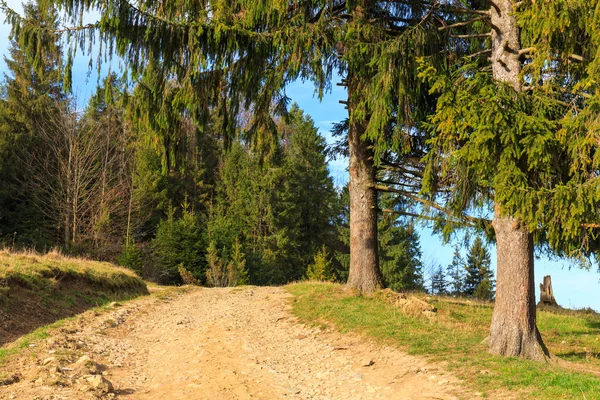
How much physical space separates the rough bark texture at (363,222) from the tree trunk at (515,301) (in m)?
4.98

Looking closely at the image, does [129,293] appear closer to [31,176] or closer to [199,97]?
[199,97]

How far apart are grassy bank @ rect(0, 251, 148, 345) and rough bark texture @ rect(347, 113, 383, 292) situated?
24.3ft

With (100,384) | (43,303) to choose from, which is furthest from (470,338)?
(43,303)

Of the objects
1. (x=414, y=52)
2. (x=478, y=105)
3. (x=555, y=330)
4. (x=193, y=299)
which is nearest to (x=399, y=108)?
(x=414, y=52)

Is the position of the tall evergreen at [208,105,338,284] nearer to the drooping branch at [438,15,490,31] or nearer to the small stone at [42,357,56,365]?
the drooping branch at [438,15,490,31]

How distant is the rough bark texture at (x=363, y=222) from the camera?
13156mm

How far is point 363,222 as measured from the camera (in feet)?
43.1

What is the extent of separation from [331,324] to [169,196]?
37188 mm

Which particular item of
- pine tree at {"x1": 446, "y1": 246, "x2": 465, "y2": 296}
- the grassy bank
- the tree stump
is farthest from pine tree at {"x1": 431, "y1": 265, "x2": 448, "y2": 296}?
the grassy bank

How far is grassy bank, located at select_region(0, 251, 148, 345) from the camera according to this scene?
10.4 metres

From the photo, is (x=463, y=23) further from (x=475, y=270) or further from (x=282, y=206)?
(x=475, y=270)

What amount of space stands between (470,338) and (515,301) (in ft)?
4.34

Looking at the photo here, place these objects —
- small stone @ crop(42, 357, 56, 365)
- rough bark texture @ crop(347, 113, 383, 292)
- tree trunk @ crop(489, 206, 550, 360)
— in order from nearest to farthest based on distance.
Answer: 1. small stone @ crop(42, 357, 56, 365)
2. tree trunk @ crop(489, 206, 550, 360)
3. rough bark texture @ crop(347, 113, 383, 292)

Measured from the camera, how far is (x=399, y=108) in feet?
34.9
